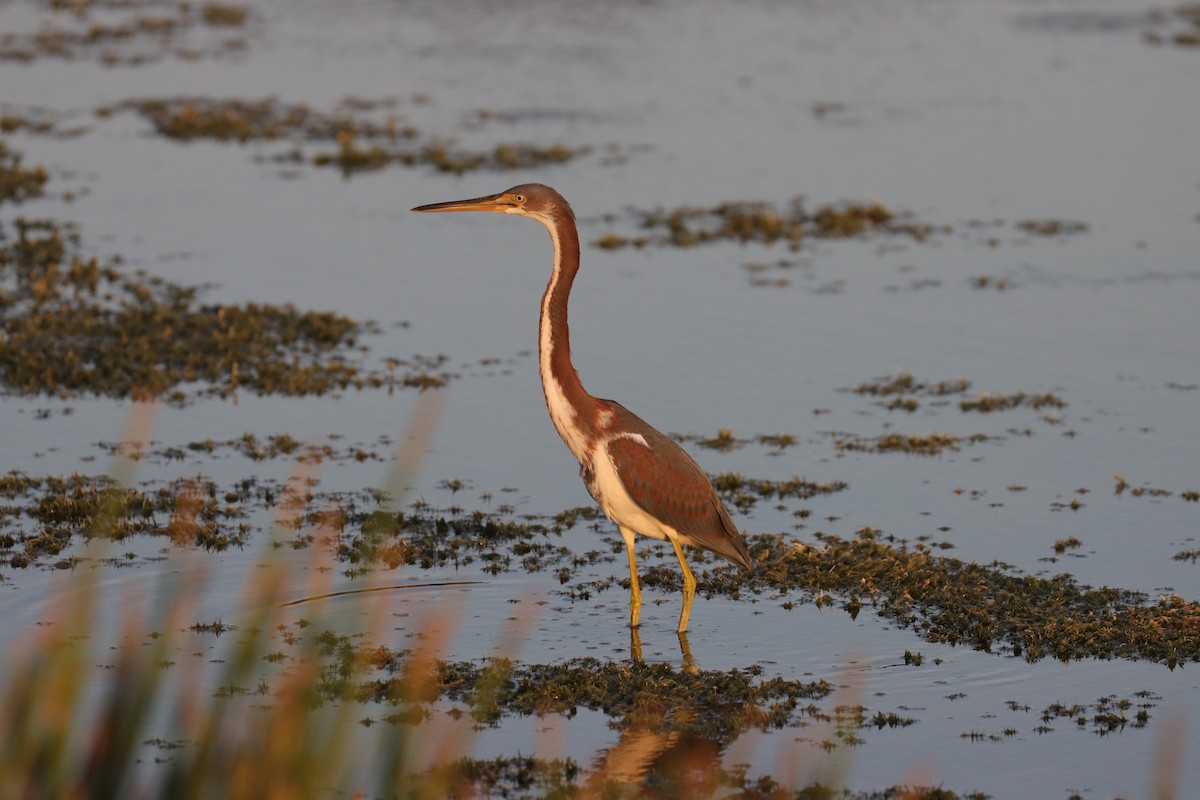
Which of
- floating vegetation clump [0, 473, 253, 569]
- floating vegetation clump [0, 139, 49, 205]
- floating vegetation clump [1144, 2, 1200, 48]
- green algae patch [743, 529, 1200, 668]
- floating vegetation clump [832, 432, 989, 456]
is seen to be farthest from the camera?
floating vegetation clump [1144, 2, 1200, 48]

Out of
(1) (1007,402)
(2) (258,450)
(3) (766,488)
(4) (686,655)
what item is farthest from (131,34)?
(4) (686,655)

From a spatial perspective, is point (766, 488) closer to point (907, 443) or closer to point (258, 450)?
point (907, 443)

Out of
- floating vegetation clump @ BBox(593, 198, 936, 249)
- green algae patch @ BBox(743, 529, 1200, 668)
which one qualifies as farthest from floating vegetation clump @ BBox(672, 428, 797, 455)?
floating vegetation clump @ BBox(593, 198, 936, 249)

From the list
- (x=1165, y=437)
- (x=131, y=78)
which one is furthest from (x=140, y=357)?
(x=131, y=78)

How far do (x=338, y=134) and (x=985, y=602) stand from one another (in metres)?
15.2

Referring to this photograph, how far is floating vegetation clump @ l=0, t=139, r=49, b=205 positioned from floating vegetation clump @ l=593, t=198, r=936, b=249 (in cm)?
650

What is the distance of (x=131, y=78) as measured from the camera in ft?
88.3

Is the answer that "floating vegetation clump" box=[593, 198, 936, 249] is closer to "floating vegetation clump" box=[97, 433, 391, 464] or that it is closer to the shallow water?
the shallow water

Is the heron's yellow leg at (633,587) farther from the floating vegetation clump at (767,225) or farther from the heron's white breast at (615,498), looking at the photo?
the floating vegetation clump at (767,225)

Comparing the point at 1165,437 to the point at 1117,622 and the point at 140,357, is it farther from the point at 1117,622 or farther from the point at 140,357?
the point at 140,357

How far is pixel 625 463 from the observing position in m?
8.94

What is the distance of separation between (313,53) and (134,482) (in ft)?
64.6

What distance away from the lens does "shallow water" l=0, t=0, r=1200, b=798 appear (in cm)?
897

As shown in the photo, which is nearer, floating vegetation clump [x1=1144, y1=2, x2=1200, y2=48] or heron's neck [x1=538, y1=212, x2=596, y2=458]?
heron's neck [x1=538, y1=212, x2=596, y2=458]
